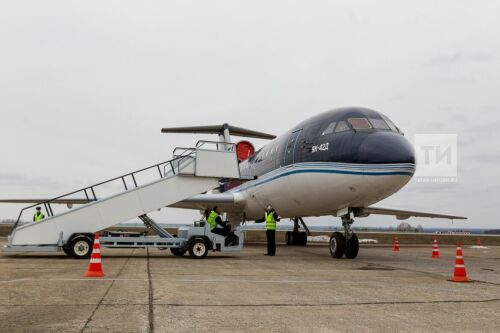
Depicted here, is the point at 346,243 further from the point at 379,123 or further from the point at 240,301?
the point at 240,301

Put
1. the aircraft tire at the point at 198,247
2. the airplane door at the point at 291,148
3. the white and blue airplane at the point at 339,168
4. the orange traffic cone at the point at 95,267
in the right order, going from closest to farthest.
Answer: the orange traffic cone at the point at 95,267 → the white and blue airplane at the point at 339,168 → the aircraft tire at the point at 198,247 → the airplane door at the point at 291,148

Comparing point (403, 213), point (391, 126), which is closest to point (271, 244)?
point (391, 126)

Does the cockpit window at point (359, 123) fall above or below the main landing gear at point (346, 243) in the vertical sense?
above

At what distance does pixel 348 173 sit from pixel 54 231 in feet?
25.4

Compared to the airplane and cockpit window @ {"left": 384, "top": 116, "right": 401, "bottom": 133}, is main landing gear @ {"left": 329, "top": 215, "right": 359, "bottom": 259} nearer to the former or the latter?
the airplane

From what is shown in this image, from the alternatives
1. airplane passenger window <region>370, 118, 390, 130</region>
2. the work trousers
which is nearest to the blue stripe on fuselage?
airplane passenger window <region>370, 118, 390, 130</region>

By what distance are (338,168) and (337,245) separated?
2.36m

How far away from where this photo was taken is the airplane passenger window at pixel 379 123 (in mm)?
13391

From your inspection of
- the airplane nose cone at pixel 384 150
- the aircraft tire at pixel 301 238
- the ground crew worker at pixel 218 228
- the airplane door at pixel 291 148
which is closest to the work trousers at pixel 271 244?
the ground crew worker at pixel 218 228

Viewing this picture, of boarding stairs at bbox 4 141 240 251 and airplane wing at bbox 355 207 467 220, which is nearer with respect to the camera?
boarding stairs at bbox 4 141 240 251

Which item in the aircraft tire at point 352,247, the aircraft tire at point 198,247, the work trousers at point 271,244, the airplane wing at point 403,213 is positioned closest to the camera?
the aircraft tire at point 198,247

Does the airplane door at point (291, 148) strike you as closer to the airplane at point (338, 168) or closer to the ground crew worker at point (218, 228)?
the airplane at point (338, 168)

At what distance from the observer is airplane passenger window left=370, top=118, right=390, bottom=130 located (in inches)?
527

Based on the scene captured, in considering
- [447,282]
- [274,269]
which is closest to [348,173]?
[274,269]
